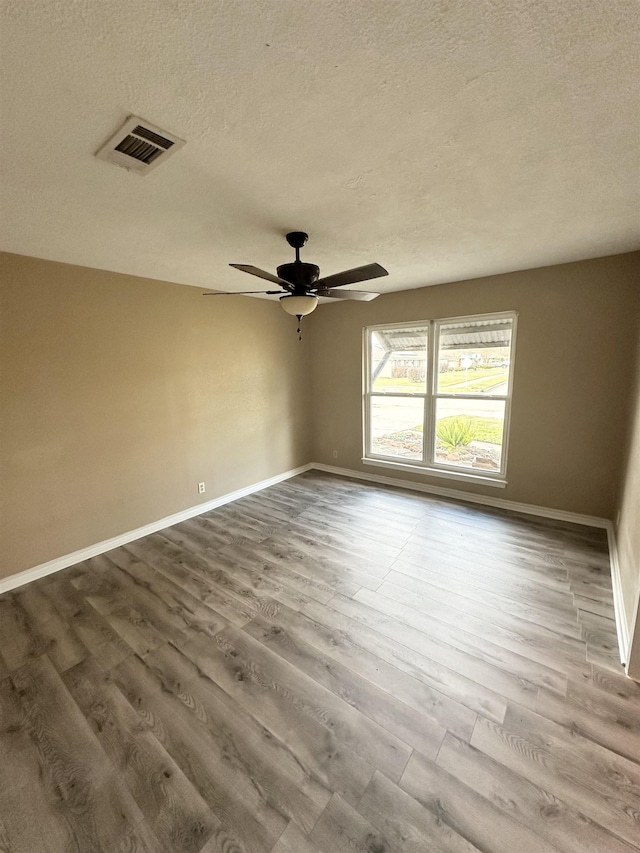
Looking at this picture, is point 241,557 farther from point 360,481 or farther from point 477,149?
point 477,149

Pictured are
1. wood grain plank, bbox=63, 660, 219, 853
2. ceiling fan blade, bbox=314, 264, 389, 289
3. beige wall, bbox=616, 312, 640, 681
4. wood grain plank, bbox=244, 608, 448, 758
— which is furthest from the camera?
ceiling fan blade, bbox=314, 264, 389, 289

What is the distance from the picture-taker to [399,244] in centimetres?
255

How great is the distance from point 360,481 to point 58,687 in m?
3.64

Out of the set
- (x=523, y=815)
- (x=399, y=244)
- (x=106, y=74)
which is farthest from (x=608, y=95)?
(x=523, y=815)

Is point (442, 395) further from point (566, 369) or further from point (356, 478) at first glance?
point (356, 478)

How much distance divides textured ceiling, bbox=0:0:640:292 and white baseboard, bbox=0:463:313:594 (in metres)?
2.47

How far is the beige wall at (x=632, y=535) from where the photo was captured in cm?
170

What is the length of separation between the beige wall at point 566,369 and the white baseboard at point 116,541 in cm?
287

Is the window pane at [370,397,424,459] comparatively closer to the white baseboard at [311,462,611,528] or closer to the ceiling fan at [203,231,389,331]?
the white baseboard at [311,462,611,528]

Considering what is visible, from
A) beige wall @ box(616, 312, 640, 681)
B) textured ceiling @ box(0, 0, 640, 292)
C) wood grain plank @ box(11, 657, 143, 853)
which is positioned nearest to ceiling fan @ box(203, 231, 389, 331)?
textured ceiling @ box(0, 0, 640, 292)

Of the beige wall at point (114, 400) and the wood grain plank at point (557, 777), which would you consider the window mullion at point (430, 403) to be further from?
the wood grain plank at point (557, 777)

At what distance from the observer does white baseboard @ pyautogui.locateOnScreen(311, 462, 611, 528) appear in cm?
327

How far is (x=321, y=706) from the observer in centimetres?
159

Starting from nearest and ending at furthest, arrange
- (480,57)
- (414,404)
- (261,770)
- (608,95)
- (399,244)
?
(480,57) < (608,95) < (261,770) < (399,244) < (414,404)
